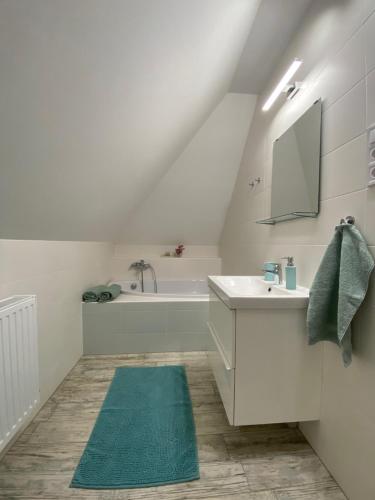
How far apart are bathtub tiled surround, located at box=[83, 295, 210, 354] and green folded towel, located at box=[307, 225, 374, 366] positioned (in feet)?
4.44

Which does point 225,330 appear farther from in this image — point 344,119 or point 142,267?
point 142,267

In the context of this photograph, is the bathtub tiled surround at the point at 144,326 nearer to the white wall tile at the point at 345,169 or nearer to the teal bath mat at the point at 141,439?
the teal bath mat at the point at 141,439

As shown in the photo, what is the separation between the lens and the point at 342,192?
1045mm

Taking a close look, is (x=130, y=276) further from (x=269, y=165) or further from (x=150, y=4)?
(x=150, y=4)

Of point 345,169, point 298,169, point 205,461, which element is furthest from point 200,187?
point 205,461

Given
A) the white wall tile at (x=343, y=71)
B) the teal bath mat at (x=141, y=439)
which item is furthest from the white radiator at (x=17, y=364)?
the white wall tile at (x=343, y=71)

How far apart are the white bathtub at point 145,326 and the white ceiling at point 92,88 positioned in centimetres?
90

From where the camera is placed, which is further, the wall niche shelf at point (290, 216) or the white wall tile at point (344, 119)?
the wall niche shelf at point (290, 216)

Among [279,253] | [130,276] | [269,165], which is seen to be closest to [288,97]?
[269,165]

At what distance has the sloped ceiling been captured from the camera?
68 centimetres

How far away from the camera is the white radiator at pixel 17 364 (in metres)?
1.01

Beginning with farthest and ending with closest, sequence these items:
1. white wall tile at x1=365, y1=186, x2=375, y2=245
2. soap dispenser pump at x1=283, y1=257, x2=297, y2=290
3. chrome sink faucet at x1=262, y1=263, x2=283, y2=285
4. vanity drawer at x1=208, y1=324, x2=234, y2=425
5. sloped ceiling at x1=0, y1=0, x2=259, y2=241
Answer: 1. chrome sink faucet at x1=262, y1=263, x2=283, y2=285
2. soap dispenser pump at x1=283, y1=257, x2=297, y2=290
3. vanity drawer at x1=208, y1=324, x2=234, y2=425
4. white wall tile at x1=365, y1=186, x2=375, y2=245
5. sloped ceiling at x1=0, y1=0, x2=259, y2=241

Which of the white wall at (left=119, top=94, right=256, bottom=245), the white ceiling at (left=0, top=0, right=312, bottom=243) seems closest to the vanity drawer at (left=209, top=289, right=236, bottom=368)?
the white ceiling at (left=0, top=0, right=312, bottom=243)

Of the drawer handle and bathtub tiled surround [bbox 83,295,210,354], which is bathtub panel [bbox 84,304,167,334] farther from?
the drawer handle
